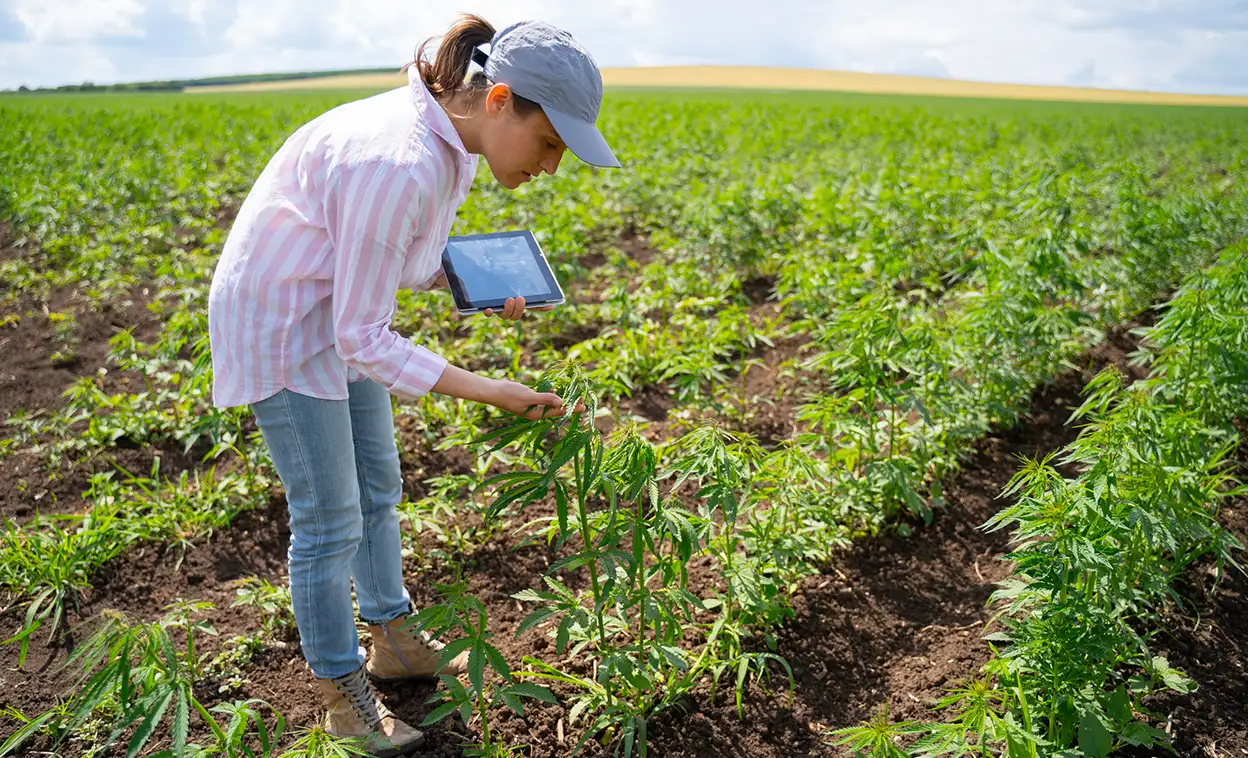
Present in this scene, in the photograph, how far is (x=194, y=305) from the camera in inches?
238

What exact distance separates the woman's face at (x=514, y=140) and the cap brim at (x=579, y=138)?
0.11ft

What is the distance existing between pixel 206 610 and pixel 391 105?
2.16 meters

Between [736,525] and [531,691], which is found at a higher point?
[531,691]

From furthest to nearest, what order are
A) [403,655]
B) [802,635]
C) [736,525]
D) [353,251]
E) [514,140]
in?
[736,525]
[802,635]
[403,655]
[514,140]
[353,251]

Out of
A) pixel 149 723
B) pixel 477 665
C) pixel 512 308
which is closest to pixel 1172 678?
pixel 477 665

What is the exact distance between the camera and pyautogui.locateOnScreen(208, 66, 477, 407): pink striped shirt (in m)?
1.83

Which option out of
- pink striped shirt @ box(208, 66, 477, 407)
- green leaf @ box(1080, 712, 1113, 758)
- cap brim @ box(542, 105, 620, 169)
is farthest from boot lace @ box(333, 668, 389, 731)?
green leaf @ box(1080, 712, 1113, 758)

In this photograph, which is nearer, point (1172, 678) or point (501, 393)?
point (501, 393)

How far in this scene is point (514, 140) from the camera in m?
1.93

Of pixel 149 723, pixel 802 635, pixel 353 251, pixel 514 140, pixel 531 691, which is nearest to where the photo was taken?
pixel 149 723

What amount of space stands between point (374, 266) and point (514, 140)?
411 millimetres

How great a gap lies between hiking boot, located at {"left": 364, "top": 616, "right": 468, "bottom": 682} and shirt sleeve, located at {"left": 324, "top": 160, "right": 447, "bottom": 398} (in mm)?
1070

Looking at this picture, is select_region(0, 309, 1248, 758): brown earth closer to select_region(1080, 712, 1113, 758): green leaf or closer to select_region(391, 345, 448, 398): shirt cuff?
select_region(1080, 712, 1113, 758): green leaf

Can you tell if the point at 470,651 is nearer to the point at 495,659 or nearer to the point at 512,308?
the point at 495,659
